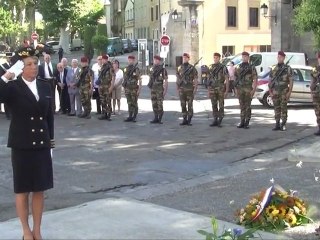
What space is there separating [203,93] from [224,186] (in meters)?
16.6

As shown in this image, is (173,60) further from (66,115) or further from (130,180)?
(130,180)

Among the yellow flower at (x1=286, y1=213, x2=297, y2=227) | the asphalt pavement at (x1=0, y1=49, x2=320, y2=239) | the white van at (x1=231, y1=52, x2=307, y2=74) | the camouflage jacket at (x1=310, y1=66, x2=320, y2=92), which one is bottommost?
the asphalt pavement at (x1=0, y1=49, x2=320, y2=239)

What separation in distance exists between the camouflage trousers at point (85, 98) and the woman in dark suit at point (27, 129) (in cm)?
1076

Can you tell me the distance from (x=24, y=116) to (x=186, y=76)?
378 inches

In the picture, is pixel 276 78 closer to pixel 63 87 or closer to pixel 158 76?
pixel 158 76

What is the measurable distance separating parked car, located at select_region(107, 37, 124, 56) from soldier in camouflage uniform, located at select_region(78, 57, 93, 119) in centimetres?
3830

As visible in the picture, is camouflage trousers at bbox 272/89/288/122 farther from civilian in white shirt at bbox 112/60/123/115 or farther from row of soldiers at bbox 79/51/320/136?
civilian in white shirt at bbox 112/60/123/115

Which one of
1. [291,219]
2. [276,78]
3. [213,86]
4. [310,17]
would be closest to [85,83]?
[213,86]

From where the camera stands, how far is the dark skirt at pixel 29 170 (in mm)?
5320

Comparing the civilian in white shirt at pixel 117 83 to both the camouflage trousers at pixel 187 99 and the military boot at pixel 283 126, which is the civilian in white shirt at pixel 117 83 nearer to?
the camouflage trousers at pixel 187 99

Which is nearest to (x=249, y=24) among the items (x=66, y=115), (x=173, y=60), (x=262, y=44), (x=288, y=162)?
(x=262, y=44)

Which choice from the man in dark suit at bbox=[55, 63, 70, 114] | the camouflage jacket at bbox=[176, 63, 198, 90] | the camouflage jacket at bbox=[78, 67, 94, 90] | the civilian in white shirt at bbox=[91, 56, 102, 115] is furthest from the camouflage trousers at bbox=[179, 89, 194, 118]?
the man in dark suit at bbox=[55, 63, 70, 114]

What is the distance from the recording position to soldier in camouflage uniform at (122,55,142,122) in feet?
50.8

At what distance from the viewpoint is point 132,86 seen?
50.7 feet
